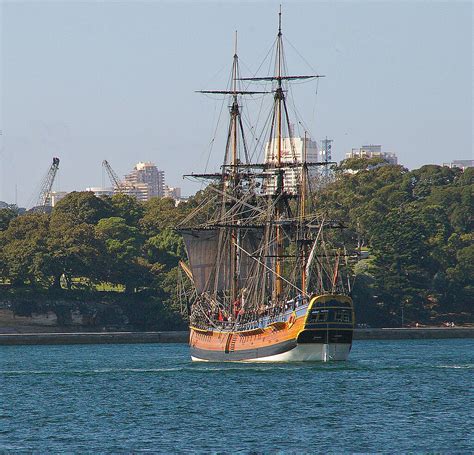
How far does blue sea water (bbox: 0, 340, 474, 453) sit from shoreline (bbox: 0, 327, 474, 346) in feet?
136

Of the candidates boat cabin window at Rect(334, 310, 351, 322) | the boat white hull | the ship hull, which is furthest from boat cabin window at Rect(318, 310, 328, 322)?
the boat white hull

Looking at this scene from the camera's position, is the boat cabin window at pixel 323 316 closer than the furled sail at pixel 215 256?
Yes

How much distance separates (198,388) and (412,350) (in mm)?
55797

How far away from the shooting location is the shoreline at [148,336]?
176125 millimetres

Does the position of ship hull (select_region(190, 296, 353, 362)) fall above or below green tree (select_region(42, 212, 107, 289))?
below

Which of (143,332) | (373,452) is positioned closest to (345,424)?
(373,452)

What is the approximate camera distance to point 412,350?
152m

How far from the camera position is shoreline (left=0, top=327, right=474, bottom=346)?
176 metres

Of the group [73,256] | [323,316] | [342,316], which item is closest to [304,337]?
[323,316]

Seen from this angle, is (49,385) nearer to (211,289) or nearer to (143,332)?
(211,289)

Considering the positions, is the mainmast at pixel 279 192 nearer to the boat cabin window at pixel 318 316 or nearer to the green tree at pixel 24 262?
the boat cabin window at pixel 318 316

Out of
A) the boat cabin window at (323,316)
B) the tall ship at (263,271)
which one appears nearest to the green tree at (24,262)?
the tall ship at (263,271)

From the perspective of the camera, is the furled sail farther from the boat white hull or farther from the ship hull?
the boat white hull

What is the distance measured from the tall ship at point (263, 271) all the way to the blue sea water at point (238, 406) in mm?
2692
